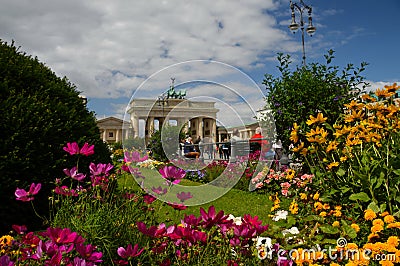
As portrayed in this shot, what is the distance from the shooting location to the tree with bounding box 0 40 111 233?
136 inches

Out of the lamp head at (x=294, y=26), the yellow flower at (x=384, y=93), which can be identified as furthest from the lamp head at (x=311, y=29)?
the yellow flower at (x=384, y=93)

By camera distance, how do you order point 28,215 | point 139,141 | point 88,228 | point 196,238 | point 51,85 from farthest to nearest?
1. point 139,141
2. point 51,85
3. point 28,215
4. point 88,228
5. point 196,238

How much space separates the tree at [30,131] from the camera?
11.3 ft

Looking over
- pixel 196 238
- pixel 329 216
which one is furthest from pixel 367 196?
pixel 196 238

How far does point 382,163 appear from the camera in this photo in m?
3.01

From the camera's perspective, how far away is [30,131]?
141 inches

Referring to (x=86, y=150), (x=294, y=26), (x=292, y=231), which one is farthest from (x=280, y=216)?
(x=294, y=26)

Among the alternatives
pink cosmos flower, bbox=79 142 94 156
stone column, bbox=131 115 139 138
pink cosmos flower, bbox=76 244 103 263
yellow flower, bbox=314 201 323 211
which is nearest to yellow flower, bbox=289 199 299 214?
yellow flower, bbox=314 201 323 211

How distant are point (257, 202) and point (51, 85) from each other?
3.88m

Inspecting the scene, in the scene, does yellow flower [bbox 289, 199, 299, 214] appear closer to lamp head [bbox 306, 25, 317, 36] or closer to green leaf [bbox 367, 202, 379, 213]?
green leaf [bbox 367, 202, 379, 213]

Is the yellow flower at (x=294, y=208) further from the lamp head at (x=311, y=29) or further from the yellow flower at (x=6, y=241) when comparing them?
the lamp head at (x=311, y=29)

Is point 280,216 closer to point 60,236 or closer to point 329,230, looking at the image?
point 329,230

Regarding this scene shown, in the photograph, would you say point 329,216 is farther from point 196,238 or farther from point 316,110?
point 316,110

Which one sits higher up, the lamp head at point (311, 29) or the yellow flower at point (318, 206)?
the lamp head at point (311, 29)
